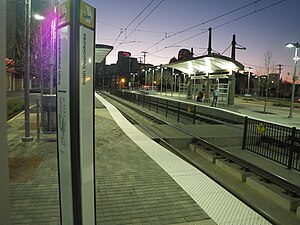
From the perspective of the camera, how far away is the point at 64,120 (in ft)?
6.61

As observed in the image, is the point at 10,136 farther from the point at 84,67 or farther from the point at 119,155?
the point at 84,67

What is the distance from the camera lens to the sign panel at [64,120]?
6.32 ft

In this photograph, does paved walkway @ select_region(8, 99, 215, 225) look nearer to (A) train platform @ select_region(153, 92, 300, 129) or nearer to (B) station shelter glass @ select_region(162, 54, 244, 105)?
(A) train platform @ select_region(153, 92, 300, 129)

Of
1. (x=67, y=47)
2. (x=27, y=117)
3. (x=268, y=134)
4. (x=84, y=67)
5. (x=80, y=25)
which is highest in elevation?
(x=80, y=25)

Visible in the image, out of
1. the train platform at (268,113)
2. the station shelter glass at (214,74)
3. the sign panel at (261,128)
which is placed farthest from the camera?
the station shelter glass at (214,74)

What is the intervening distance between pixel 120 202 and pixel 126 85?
9005 centimetres

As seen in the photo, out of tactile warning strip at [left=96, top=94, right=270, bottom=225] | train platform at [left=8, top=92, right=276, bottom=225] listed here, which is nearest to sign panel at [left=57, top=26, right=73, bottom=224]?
train platform at [left=8, top=92, right=276, bottom=225]

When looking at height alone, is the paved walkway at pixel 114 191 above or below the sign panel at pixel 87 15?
below

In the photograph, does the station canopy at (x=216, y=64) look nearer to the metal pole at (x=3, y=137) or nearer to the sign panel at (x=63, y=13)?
the sign panel at (x=63, y=13)

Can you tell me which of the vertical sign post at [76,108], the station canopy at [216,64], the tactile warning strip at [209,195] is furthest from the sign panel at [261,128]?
the station canopy at [216,64]

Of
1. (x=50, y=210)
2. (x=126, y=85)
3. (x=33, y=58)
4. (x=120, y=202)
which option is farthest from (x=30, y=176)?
(x=126, y=85)

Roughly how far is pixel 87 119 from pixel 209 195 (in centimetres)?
322

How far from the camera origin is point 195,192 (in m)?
4.66

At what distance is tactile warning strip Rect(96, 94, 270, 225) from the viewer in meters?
3.74
